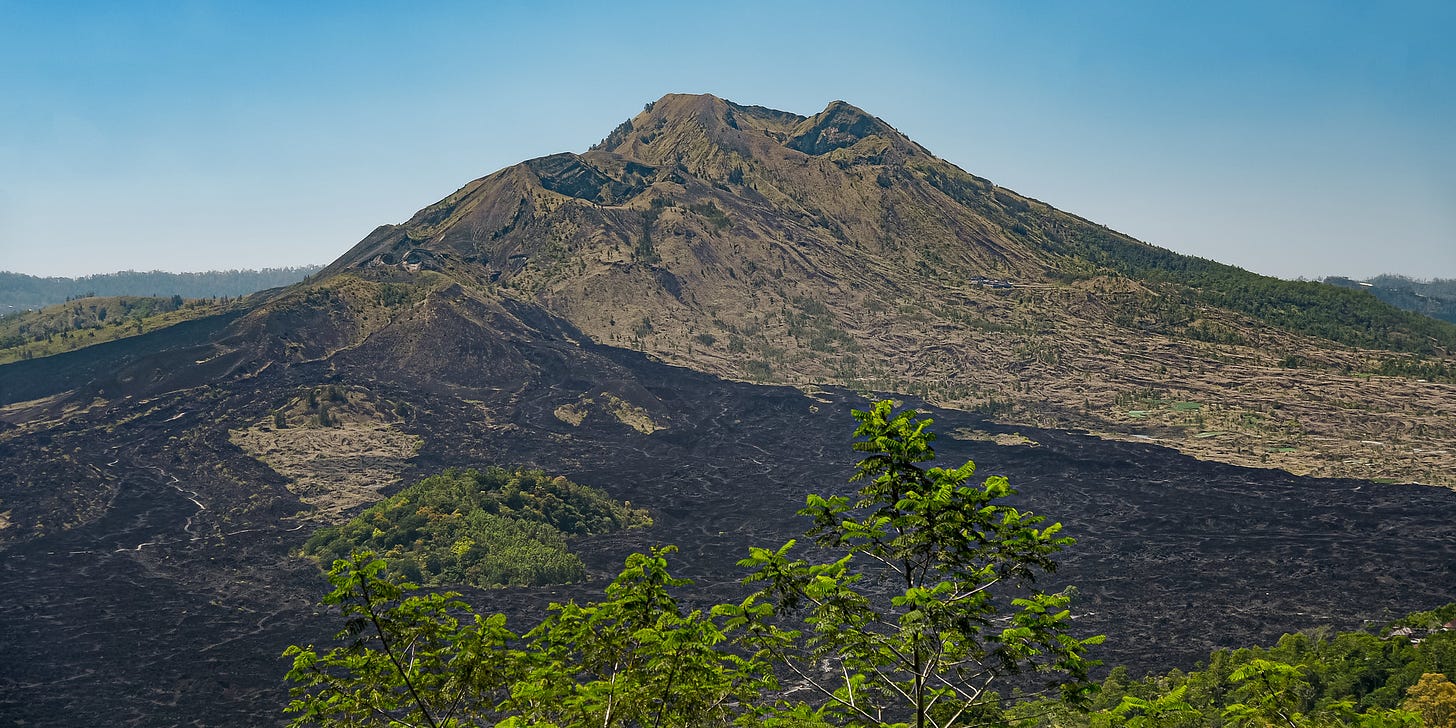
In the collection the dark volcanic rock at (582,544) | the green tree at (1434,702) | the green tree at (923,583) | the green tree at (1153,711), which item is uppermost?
the green tree at (923,583)

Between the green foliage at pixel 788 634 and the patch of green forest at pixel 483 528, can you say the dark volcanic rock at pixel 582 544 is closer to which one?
the patch of green forest at pixel 483 528

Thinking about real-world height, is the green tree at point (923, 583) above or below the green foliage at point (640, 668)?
above

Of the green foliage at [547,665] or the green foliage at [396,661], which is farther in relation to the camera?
the green foliage at [396,661]

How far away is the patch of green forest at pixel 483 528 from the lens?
118625mm

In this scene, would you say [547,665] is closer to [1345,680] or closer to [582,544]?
[1345,680]

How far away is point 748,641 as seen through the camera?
68.0 feet

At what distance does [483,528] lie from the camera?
415ft

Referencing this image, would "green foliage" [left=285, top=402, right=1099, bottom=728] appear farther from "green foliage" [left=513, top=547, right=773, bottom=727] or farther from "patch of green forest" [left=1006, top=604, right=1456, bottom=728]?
"patch of green forest" [left=1006, top=604, right=1456, bottom=728]

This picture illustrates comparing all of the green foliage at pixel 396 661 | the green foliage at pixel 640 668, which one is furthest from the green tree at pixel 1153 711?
the green foliage at pixel 396 661

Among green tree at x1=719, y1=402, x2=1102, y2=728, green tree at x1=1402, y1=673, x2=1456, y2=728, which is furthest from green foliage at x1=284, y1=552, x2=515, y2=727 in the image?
green tree at x1=1402, y1=673, x2=1456, y2=728

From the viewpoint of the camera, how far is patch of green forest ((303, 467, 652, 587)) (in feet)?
389

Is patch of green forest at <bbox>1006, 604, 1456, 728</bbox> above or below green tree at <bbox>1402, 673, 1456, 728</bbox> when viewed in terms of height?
below

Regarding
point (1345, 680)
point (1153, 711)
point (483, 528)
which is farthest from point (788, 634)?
point (483, 528)

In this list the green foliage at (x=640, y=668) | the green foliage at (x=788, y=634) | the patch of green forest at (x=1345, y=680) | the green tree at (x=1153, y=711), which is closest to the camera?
the green foliage at (x=788, y=634)
